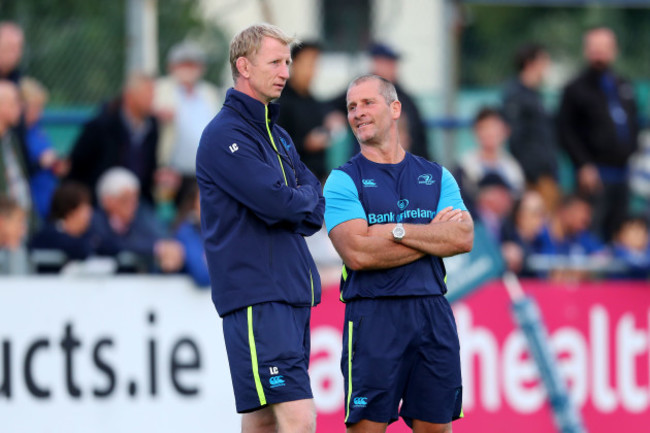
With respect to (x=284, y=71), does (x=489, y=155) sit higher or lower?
lower

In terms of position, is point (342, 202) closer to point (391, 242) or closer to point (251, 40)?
point (391, 242)

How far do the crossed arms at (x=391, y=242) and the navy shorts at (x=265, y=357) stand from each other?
0.51 m

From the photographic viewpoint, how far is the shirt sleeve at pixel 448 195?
253 inches

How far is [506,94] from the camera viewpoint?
1196 cm

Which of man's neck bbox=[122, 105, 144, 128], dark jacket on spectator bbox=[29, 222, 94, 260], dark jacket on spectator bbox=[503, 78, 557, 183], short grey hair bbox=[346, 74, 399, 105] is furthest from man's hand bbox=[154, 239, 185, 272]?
dark jacket on spectator bbox=[503, 78, 557, 183]

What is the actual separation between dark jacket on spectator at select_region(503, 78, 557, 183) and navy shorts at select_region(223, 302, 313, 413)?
6459 millimetres

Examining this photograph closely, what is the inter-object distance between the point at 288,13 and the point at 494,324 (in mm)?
7760

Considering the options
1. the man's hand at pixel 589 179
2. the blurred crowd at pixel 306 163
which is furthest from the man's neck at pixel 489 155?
the man's hand at pixel 589 179

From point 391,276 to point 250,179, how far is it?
968 millimetres

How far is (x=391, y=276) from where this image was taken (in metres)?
6.26

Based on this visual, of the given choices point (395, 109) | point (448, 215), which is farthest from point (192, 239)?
point (448, 215)

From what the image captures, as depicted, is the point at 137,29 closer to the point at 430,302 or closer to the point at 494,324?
the point at 494,324

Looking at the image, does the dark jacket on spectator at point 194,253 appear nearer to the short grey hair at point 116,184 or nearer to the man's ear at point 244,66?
the short grey hair at point 116,184

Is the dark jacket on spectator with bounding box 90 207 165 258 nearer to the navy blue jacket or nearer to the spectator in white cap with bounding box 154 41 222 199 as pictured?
the spectator in white cap with bounding box 154 41 222 199
